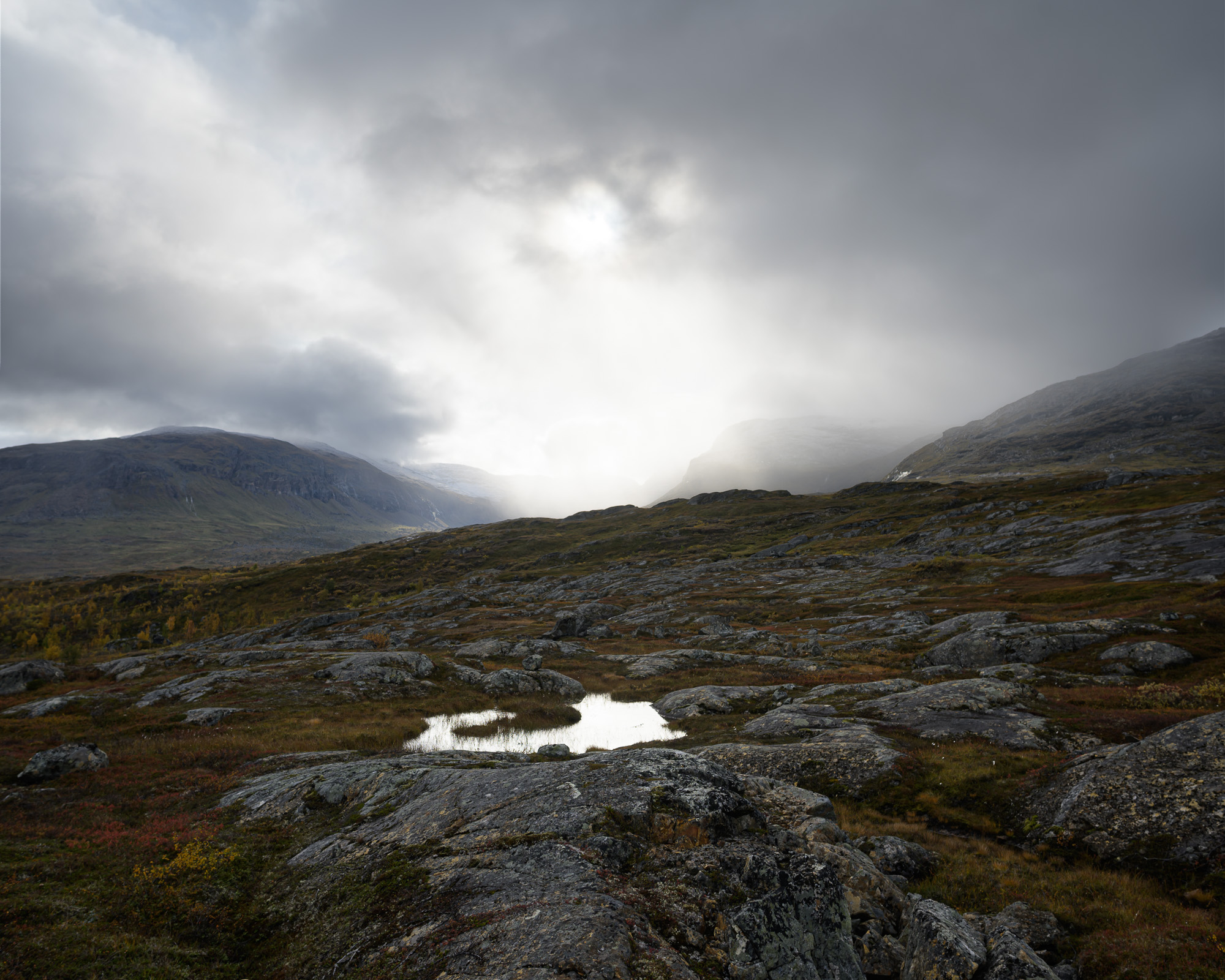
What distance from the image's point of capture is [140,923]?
12562 millimetres

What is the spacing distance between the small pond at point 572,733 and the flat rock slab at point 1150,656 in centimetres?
3474

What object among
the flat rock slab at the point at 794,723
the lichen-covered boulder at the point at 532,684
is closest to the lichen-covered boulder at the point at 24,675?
the lichen-covered boulder at the point at 532,684

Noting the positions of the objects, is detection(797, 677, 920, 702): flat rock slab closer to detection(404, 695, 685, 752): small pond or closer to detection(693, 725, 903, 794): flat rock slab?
detection(693, 725, 903, 794): flat rock slab

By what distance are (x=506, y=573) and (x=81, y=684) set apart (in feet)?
439

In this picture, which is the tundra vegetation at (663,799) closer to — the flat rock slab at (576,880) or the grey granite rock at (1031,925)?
the flat rock slab at (576,880)

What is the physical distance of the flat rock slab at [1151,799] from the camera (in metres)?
15.7

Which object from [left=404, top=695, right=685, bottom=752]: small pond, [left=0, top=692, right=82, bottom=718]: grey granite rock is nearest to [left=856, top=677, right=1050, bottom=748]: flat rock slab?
[left=404, top=695, right=685, bottom=752]: small pond

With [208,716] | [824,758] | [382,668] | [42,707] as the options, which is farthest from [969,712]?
[42,707]

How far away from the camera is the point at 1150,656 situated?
36938 millimetres

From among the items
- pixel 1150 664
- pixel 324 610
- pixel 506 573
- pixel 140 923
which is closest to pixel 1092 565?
pixel 1150 664

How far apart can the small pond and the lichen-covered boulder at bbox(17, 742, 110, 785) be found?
16787 millimetres

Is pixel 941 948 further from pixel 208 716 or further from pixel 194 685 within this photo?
pixel 194 685

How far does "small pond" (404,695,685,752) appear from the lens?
3944 centimetres

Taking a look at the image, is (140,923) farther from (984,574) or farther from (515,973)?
(984,574)
